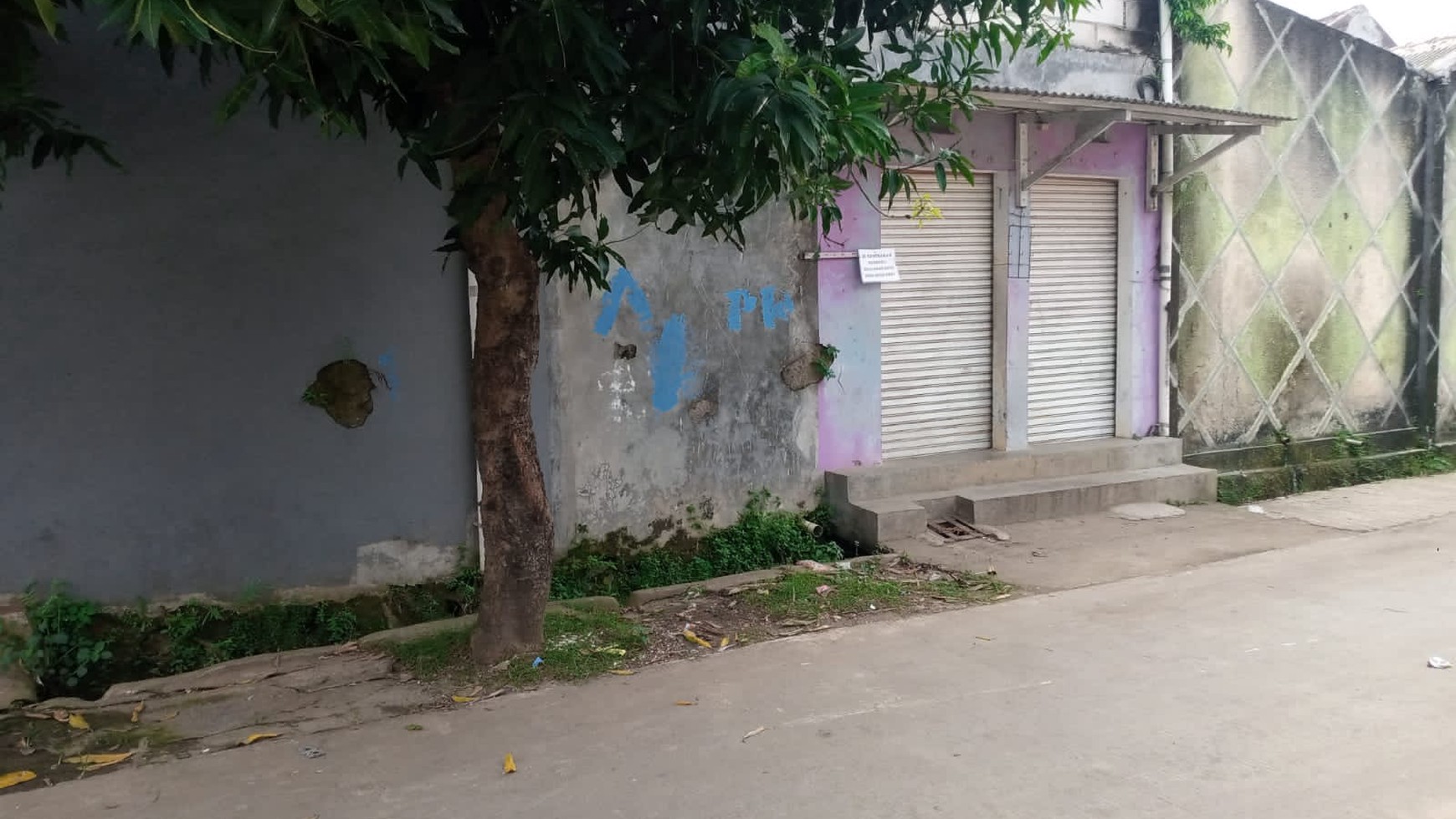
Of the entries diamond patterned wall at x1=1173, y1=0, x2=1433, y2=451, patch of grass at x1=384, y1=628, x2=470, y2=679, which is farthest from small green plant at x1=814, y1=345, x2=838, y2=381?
diamond patterned wall at x1=1173, y1=0, x2=1433, y2=451

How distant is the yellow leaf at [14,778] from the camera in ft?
12.5

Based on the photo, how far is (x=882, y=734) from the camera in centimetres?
402

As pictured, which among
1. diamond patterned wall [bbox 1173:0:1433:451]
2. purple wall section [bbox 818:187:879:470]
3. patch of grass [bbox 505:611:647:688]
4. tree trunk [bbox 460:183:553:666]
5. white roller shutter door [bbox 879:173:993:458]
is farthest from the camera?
diamond patterned wall [bbox 1173:0:1433:451]

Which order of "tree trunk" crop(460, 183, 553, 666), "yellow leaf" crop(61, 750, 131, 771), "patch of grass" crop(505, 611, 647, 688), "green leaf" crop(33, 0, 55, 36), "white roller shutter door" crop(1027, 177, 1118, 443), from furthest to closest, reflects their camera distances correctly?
"white roller shutter door" crop(1027, 177, 1118, 443)
"patch of grass" crop(505, 611, 647, 688)
"tree trunk" crop(460, 183, 553, 666)
"yellow leaf" crop(61, 750, 131, 771)
"green leaf" crop(33, 0, 55, 36)

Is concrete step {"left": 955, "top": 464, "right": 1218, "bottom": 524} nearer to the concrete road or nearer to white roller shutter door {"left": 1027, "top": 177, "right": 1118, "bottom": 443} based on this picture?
white roller shutter door {"left": 1027, "top": 177, "right": 1118, "bottom": 443}

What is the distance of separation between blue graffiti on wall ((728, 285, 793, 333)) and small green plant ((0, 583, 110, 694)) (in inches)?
161

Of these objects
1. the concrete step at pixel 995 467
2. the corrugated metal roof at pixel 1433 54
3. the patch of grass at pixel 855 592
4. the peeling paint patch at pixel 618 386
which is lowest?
the patch of grass at pixel 855 592

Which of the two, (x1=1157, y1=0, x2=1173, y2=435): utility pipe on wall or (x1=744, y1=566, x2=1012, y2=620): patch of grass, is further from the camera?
(x1=1157, y1=0, x2=1173, y2=435): utility pipe on wall

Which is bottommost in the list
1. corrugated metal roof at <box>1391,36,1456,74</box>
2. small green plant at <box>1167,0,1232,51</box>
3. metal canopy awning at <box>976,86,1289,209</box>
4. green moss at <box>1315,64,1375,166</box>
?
metal canopy awning at <box>976,86,1289,209</box>

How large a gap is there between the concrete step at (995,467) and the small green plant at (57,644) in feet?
15.0

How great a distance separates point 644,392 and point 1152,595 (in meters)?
3.31

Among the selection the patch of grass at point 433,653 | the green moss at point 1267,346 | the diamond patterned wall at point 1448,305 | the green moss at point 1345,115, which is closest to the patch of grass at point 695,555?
the patch of grass at point 433,653

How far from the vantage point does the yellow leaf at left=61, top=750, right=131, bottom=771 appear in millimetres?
3951

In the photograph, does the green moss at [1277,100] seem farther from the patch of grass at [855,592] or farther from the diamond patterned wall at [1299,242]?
the patch of grass at [855,592]
